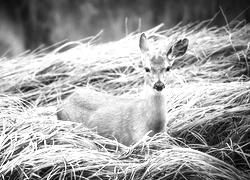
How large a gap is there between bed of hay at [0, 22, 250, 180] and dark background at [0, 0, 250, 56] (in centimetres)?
165

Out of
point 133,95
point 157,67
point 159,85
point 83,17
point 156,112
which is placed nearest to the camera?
point 159,85

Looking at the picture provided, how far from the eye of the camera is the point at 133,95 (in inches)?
279

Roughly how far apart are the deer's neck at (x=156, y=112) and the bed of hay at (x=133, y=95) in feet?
0.54

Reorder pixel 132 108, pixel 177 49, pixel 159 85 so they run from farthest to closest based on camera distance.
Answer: pixel 132 108 < pixel 177 49 < pixel 159 85

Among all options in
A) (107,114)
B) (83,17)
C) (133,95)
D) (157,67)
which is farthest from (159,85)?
(83,17)

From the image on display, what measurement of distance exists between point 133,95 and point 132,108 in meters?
1.24

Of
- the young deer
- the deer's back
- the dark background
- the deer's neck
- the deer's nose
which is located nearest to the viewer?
the deer's nose

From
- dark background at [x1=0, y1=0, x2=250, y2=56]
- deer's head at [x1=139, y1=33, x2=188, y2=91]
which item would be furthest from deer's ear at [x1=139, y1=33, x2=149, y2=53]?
dark background at [x1=0, y1=0, x2=250, y2=56]

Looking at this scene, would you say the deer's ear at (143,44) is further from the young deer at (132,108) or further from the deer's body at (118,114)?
the deer's body at (118,114)

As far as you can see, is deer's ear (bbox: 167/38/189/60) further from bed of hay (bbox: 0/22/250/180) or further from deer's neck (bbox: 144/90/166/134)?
deer's neck (bbox: 144/90/166/134)

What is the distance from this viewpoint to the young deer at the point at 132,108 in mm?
5402

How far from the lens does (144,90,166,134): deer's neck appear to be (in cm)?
554

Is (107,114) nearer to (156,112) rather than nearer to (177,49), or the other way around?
(156,112)

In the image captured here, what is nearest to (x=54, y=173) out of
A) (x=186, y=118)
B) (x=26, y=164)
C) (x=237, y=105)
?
(x=26, y=164)
